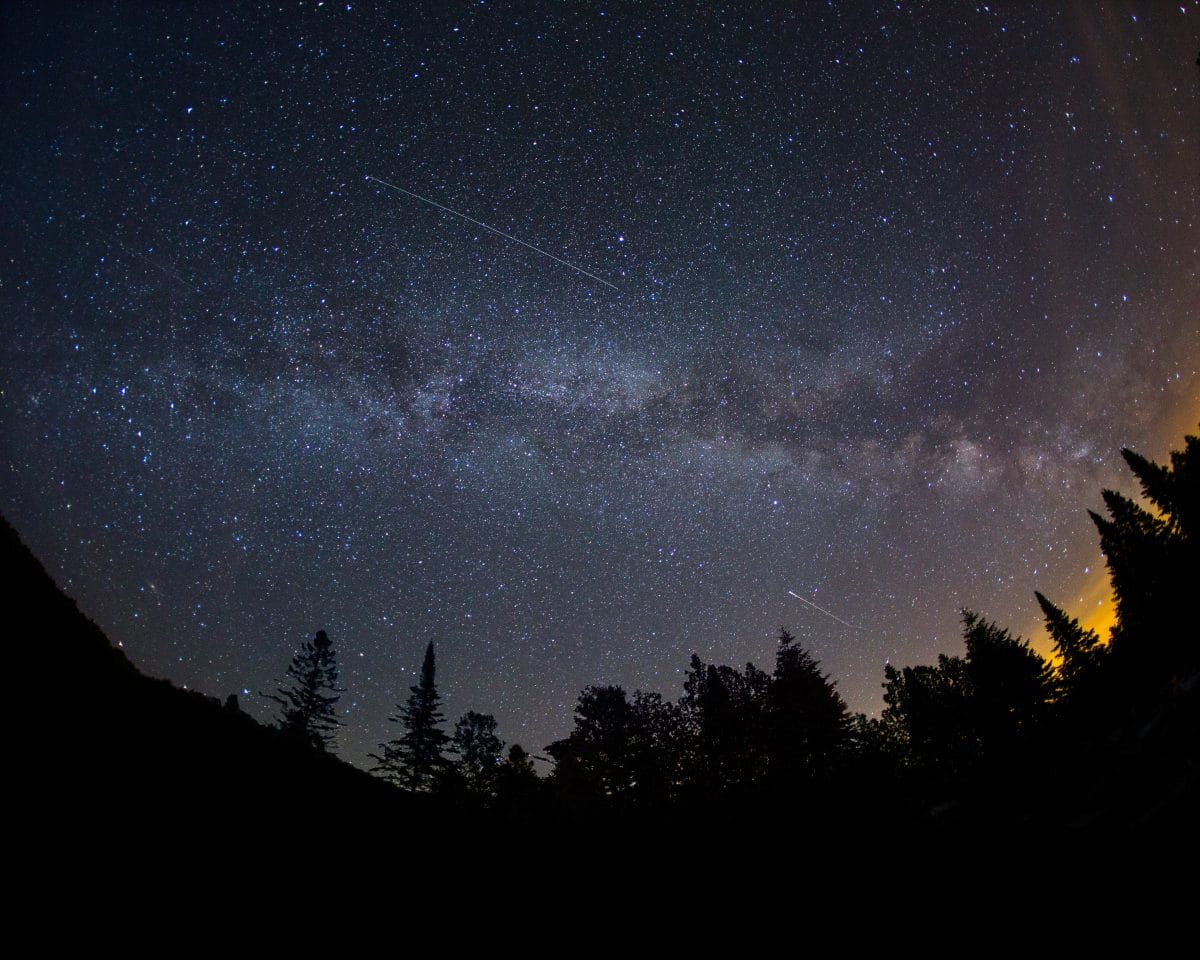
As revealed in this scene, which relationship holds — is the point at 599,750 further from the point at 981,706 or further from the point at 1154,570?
the point at 1154,570

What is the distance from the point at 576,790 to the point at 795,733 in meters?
18.0

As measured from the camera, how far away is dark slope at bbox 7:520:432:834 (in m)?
3.67

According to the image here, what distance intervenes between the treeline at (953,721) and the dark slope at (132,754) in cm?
1502

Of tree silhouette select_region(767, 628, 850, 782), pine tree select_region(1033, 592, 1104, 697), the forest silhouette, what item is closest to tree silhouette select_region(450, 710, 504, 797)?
the forest silhouette

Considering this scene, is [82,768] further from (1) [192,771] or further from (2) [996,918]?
(2) [996,918]

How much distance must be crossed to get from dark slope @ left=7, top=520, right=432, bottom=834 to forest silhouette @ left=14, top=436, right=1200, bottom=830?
0.04 meters

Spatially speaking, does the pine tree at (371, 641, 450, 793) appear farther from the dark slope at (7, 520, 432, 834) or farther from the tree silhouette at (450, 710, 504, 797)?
the dark slope at (7, 520, 432, 834)

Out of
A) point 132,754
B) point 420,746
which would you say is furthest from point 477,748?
point 132,754

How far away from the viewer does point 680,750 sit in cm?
4131

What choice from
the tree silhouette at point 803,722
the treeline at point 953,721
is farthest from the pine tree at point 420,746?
the tree silhouette at point 803,722

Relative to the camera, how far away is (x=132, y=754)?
472 cm

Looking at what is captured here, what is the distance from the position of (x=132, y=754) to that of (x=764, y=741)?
140ft

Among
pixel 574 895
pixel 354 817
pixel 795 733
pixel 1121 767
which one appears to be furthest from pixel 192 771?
pixel 795 733

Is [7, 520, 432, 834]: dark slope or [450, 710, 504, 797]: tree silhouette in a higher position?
[450, 710, 504, 797]: tree silhouette
